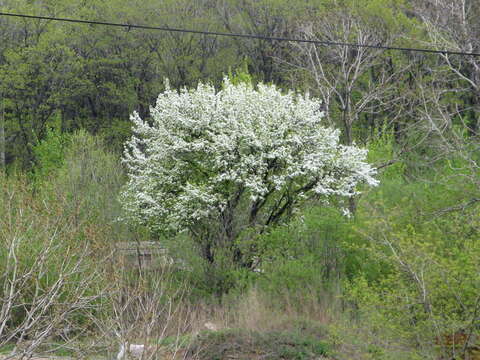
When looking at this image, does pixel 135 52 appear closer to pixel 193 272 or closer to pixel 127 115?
pixel 127 115

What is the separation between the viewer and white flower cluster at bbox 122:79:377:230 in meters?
19.0

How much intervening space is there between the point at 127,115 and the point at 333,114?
1410cm

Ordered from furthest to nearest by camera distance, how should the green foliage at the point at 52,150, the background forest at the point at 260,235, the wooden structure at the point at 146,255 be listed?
the green foliage at the point at 52,150
the wooden structure at the point at 146,255
the background forest at the point at 260,235

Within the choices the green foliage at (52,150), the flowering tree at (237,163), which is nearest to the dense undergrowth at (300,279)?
the flowering tree at (237,163)

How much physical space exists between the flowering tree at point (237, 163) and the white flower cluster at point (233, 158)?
27 millimetres

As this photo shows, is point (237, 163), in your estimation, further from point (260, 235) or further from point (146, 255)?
point (146, 255)

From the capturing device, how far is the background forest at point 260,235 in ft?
29.3

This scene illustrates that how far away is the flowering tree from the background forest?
33.1 inches

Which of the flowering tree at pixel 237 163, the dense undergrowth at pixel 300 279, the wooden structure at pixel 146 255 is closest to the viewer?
the dense undergrowth at pixel 300 279

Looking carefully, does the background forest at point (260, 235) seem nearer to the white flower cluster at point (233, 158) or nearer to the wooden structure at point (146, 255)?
the wooden structure at point (146, 255)

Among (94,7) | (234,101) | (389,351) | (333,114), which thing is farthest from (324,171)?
(94,7)

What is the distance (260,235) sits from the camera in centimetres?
1686

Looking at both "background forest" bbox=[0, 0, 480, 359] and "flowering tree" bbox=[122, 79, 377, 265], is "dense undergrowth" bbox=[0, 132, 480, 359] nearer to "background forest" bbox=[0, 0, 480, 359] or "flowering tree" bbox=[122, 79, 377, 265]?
"background forest" bbox=[0, 0, 480, 359]

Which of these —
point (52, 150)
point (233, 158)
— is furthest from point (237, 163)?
point (52, 150)
